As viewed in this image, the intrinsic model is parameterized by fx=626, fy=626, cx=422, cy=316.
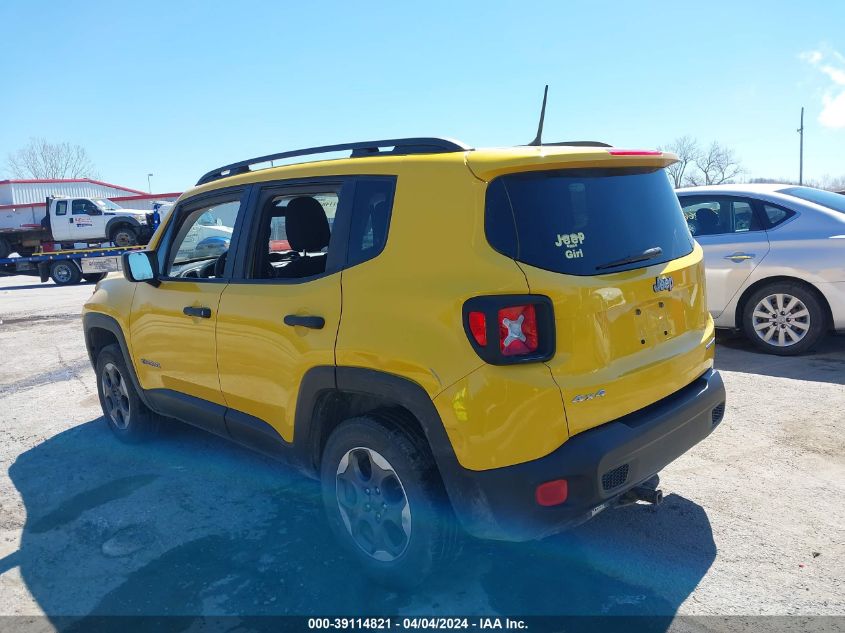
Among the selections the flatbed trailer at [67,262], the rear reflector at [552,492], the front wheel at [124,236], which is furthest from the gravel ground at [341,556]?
the front wheel at [124,236]

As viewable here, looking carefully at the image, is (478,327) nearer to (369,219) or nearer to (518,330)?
(518,330)

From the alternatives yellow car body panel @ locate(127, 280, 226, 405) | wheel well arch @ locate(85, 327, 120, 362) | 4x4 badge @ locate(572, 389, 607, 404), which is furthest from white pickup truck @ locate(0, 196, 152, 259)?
4x4 badge @ locate(572, 389, 607, 404)

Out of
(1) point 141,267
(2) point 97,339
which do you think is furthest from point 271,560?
(2) point 97,339

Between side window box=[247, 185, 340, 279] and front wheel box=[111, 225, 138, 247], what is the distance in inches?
811

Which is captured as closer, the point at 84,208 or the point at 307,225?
the point at 307,225

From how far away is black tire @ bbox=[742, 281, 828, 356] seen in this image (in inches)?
229

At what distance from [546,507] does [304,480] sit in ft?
6.76

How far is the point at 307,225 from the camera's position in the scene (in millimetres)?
3523

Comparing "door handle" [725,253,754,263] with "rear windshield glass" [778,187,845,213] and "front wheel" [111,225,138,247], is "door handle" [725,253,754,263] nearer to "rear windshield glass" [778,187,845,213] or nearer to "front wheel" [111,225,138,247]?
"rear windshield glass" [778,187,845,213]

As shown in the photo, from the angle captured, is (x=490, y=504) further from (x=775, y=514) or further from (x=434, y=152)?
(x=775, y=514)

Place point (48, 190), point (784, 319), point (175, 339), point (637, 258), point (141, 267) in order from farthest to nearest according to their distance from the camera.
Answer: point (48, 190) < point (784, 319) < point (141, 267) < point (175, 339) < point (637, 258)

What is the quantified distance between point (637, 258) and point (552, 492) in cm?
106

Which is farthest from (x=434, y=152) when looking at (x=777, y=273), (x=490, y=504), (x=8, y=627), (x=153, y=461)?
(x=777, y=273)

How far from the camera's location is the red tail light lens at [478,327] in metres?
2.24
